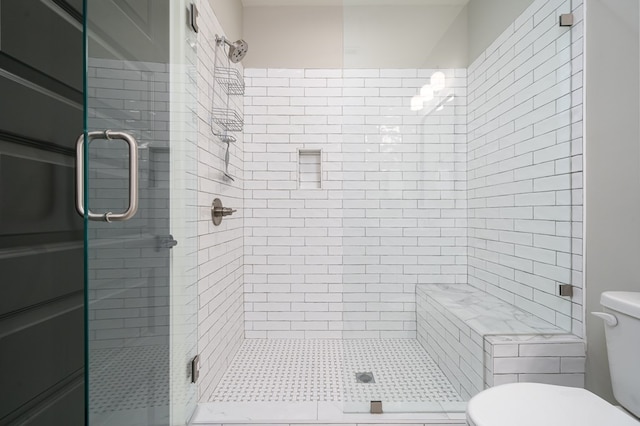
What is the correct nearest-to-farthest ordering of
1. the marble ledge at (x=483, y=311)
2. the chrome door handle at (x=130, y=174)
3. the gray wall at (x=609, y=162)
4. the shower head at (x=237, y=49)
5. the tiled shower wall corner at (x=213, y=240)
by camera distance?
the chrome door handle at (x=130, y=174)
the gray wall at (x=609, y=162)
the marble ledge at (x=483, y=311)
the tiled shower wall corner at (x=213, y=240)
the shower head at (x=237, y=49)

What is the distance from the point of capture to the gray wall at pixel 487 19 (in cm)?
199

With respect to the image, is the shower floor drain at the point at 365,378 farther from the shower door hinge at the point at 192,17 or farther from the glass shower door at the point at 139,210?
the shower door hinge at the point at 192,17

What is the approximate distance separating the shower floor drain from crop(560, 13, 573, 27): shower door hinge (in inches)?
83.5

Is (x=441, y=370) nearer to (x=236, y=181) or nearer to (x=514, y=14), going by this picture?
(x=236, y=181)

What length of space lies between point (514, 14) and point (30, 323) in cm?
277

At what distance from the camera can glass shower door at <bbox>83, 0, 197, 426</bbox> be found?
0.84 m

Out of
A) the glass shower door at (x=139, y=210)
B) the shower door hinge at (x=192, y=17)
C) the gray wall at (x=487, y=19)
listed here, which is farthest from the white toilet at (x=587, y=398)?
the shower door hinge at (x=192, y=17)

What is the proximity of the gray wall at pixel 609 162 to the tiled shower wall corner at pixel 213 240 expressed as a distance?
1968mm

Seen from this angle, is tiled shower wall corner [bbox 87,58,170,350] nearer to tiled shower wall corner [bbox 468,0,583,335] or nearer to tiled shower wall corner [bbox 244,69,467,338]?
tiled shower wall corner [bbox 244,69,467,338]

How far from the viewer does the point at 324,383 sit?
6.67 ft

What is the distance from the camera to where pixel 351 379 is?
1.85 m

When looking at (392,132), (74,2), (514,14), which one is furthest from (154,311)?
(514,14)

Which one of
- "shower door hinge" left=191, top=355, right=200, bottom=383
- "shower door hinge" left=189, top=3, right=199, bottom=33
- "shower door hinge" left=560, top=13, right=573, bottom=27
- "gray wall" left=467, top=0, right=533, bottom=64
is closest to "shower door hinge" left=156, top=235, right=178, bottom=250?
"shower door hinge" left=191, top=355, right=200, bottom=383

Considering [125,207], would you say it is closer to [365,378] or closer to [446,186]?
[365,378]
